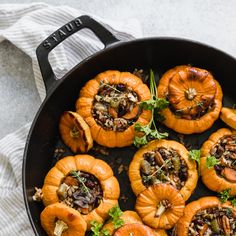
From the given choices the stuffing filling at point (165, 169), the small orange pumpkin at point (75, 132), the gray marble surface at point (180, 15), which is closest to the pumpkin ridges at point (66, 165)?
the small orange pumpkin at point (75, 132)

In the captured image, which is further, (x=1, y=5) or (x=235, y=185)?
(x=1, y=5)

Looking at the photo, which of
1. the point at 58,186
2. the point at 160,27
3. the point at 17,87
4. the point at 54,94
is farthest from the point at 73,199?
the point at 160,27

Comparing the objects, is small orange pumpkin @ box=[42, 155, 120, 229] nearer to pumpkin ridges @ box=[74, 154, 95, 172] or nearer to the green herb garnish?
pumpkin ridges @ box=[74, 154, 95, 172]

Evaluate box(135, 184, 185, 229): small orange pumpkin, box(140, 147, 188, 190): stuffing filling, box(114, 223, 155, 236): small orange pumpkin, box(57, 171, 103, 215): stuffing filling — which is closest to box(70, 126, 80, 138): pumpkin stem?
box(57, 171, 103, 215): stuffing filling

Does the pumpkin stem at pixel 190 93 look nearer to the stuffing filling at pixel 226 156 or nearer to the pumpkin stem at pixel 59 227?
the stuffing filling at pixel 226 156

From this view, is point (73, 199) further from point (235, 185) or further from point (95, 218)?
point (235, 185)
